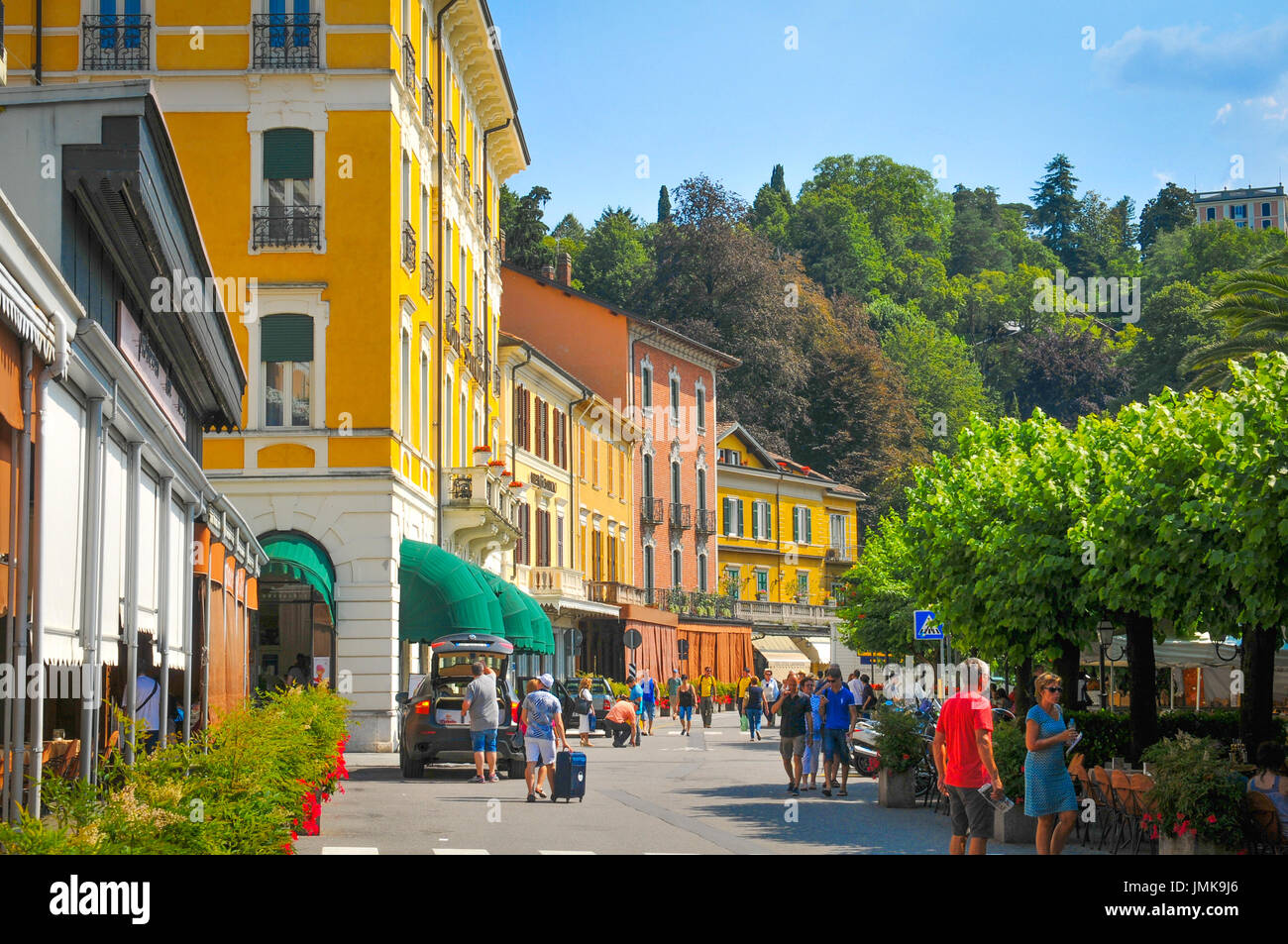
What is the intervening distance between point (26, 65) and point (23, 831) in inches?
1047

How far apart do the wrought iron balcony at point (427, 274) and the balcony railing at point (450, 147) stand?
11.2ft

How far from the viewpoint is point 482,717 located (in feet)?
77.6

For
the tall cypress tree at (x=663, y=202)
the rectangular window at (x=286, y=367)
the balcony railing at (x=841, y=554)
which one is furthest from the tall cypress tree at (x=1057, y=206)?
the rectangular window at (x=286, y=367)

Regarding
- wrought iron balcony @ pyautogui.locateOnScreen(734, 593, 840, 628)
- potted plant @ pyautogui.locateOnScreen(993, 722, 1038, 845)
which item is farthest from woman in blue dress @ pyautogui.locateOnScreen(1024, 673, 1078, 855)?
wrought iron balcony @ pyautogui.locateOnScreen(734, 593, 840, 628)

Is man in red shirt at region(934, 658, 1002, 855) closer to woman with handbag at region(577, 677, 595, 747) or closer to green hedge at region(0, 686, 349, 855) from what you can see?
green hedge at region(0, 686, 349, 855)

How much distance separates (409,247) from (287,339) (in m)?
3.44

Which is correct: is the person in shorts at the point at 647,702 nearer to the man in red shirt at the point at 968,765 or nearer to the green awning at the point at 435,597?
the green awning at the point at 435,597

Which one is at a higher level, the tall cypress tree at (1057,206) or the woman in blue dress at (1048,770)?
the tall cypress tree at (1057,206)

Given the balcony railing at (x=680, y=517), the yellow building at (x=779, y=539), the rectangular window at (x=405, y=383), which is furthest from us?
the yellow building at (x=779, y=539)

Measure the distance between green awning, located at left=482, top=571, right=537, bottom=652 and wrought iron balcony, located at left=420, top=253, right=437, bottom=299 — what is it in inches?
246

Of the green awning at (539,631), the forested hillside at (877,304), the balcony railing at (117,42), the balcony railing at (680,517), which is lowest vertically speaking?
the green awning at (539,631)

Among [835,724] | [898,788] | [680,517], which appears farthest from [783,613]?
[898,788]

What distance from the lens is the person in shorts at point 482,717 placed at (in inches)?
922

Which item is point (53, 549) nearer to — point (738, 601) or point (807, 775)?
point (807, 775)
